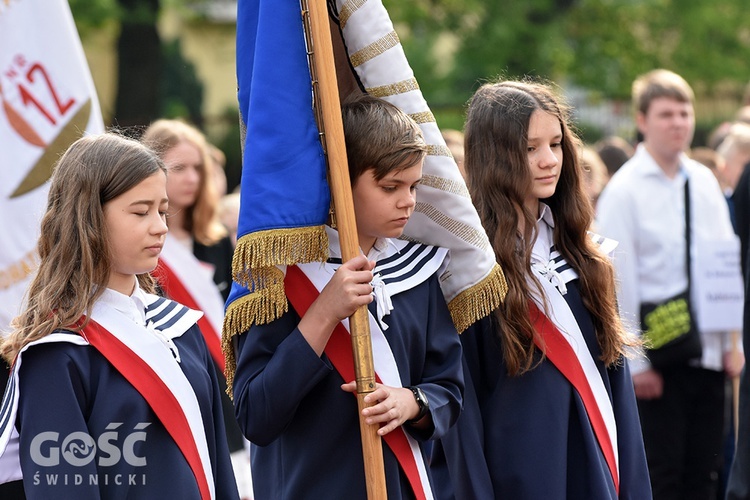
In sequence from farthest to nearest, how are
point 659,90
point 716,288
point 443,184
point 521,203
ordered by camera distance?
point 659,90 < point 716,288 < point 521,203 < point 443,184

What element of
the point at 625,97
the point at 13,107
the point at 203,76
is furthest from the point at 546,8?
the point at 13,107

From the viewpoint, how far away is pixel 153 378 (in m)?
3.19

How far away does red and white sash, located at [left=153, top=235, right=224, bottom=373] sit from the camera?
5438 mm

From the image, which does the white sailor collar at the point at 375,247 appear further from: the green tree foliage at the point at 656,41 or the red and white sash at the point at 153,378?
the green tree foliage at the point at 656,41

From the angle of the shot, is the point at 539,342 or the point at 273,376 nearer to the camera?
the point at 273,376

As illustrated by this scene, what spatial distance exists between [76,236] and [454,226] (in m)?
1.05

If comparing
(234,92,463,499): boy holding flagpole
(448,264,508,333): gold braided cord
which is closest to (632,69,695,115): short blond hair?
(448,264,508,333): gold braided cord

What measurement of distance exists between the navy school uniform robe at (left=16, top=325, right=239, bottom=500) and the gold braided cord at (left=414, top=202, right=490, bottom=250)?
81 cm

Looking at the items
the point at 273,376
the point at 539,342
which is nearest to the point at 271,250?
the point at 273,376

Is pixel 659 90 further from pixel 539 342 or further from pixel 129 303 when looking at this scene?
pixel 129 303

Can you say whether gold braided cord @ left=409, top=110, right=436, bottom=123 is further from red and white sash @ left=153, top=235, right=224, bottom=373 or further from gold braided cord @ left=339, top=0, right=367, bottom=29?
red and white sash @ left=153, top=235, right=224, bottom=373

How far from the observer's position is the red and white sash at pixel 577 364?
3.73 meters

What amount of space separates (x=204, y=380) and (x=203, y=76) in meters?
22.2

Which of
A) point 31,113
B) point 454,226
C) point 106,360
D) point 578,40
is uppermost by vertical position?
point 578,40
